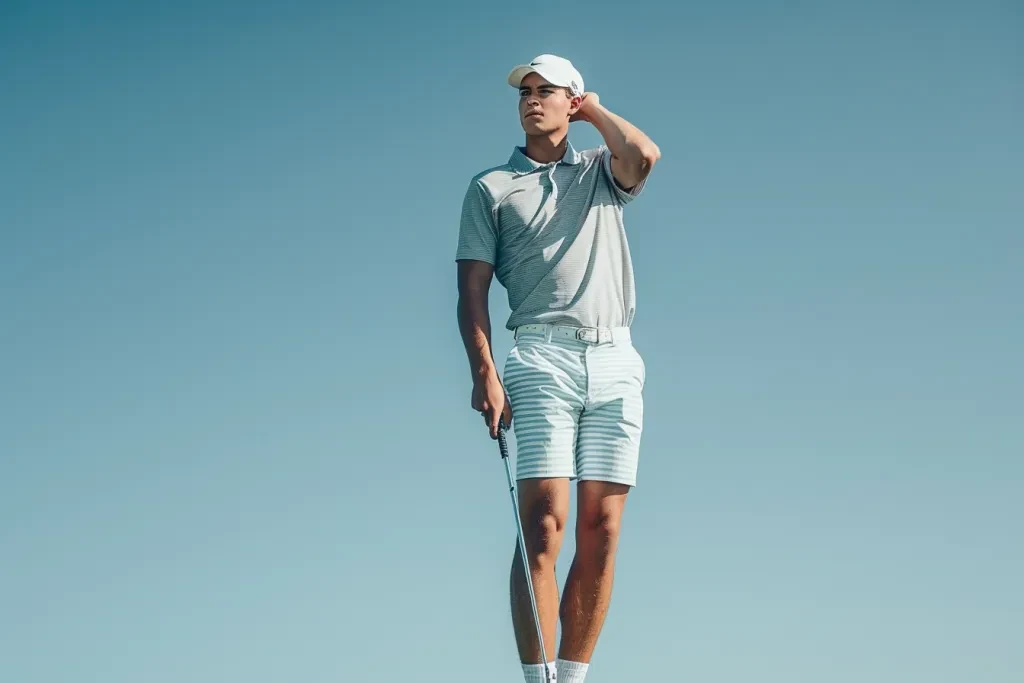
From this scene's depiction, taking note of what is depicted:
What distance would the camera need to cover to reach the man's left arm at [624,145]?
5711 mm

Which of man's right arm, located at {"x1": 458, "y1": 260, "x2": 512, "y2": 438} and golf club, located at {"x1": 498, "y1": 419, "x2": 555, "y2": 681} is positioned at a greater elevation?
man's right arm, located at {"x1": 458, "y1": 260, "x2": 512, "y2": 438}

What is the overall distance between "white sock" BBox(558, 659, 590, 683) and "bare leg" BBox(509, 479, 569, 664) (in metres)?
0.11

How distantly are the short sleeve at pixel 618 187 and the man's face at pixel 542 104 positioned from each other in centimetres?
27

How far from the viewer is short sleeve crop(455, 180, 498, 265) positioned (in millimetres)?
5762

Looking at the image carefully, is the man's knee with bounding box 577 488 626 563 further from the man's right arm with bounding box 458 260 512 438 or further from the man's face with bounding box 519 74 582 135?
the man's face with bounding box 519 74 582 135

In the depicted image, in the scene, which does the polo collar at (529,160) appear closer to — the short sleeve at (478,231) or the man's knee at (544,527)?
the short sleeve at (478,231)

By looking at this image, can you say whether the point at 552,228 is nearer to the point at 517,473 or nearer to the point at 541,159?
the point at 541,159

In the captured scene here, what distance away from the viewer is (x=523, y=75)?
19.2 feet

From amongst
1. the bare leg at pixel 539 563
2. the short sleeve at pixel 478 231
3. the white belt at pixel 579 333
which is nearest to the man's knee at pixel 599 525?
the bare leg at pixel 539 563

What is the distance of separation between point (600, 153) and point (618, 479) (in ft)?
5.12

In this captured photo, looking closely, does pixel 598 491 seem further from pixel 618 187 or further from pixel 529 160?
pixel 529 160

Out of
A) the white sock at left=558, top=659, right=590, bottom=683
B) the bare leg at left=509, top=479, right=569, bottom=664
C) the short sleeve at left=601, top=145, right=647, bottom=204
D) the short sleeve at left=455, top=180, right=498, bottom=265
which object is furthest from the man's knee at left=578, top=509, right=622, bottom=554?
the short sleeve at left=601, top=145, right=647, bottom=204

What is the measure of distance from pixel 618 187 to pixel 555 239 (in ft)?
1.42

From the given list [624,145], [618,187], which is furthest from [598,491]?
[624,145]
